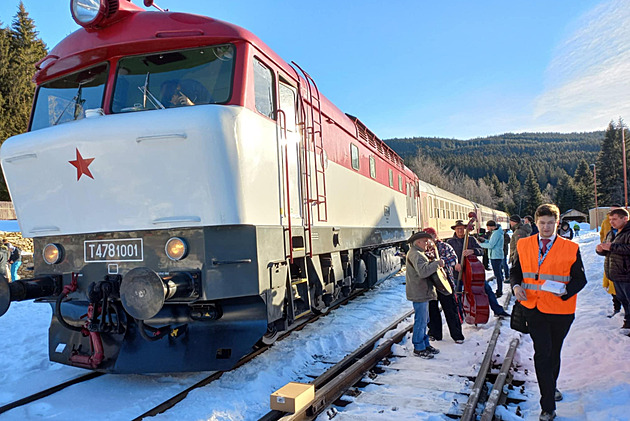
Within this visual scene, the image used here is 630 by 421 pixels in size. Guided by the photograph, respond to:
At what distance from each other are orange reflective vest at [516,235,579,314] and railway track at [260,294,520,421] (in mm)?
961

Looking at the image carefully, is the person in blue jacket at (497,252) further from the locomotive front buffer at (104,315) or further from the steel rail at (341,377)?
the locomotive front buffer at (104,315)

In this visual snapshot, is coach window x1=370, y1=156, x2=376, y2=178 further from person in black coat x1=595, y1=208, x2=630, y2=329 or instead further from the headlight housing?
the headlight housing

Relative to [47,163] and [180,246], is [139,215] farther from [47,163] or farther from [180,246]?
[47,163]

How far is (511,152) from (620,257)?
16083 cm

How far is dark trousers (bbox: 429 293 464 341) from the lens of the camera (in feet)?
19.7

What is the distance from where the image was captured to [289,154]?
5.18 m

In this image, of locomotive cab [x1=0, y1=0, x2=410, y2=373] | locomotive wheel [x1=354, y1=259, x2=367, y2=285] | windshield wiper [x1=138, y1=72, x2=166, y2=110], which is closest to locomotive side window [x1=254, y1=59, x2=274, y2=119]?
locomotive cab [x1=0, y1=0, x2=410, y2=373]

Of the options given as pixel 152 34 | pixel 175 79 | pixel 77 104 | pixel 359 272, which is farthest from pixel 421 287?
pixel 77 104

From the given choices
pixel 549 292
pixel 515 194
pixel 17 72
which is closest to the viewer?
pixel 549 292

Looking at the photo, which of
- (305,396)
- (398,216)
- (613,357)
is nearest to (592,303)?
(613,357)

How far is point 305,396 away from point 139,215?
2.26m

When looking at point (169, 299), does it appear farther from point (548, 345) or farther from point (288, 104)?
point (548, 345)

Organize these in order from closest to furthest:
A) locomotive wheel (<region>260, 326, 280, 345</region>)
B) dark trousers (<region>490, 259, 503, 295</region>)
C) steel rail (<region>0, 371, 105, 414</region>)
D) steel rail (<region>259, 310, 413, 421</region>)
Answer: steel rail (<region>259, 310, 413, 421</region>) → steel rail (<region>0, 371, 105, 414</region>) → locomotive wheel (<region>260, 326, 280, 345</region>) → dark trousers (<region>490, 259, 503, 295</region>)

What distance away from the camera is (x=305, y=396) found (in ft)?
12.5
